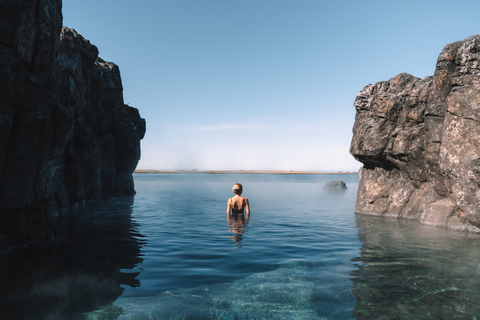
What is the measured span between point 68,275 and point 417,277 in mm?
9174

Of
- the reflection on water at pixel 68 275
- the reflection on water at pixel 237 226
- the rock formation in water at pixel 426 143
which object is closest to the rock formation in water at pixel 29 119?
the reflection on water at pixel 68 275

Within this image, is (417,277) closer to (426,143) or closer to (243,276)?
(243,276)

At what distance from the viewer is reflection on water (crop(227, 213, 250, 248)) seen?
498 inches

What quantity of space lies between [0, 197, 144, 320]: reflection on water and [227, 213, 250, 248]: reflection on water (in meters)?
3.87

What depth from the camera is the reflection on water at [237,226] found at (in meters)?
12.7

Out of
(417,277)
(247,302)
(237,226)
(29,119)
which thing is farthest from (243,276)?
(29,119)

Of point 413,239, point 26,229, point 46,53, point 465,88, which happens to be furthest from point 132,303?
point 465,88

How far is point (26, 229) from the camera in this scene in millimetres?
10875

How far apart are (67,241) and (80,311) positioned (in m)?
7.42

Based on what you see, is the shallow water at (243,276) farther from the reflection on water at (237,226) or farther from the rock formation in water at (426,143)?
the rock formation in water at (426,143)

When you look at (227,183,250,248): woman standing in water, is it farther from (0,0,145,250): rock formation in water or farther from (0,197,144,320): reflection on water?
(0,0,145,250): rock formation in water

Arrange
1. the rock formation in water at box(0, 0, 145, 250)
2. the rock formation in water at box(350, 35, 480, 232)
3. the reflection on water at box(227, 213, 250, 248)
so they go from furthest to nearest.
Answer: the rock formation in water at box(350, 35, 480, 232) → the reflection on water at box(227, 213, 250, 248) → the rock formation in water at box(0, 0, 145, 250)

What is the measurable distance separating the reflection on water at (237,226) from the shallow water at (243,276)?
0.15 metres

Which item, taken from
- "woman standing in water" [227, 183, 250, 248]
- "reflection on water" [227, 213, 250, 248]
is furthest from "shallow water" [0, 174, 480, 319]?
"woman standing in water" [227, 183, 250, 248]
